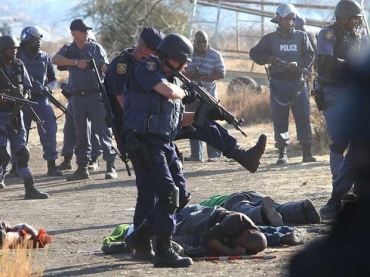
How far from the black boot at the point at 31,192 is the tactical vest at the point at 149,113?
436 centimetres

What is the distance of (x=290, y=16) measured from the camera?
1317cm

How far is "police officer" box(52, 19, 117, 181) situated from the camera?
12.9m

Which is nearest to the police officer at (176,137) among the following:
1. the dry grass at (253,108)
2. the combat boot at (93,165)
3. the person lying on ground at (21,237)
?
the person lying on ground at (21,237)

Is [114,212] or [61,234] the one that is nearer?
[61,234]

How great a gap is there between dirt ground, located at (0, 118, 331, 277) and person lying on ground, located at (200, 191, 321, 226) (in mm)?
144

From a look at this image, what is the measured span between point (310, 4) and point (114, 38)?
743 centimetres

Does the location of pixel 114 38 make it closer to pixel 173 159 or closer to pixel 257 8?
pixel 257 8

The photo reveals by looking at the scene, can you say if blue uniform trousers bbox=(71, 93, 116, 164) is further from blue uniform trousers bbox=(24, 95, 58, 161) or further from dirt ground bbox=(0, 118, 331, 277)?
blue uniform trousers bbox=(24, 95, 58, 161)

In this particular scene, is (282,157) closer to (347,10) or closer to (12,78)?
(12,78)

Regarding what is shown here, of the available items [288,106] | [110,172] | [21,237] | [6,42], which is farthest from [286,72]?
[21,237]

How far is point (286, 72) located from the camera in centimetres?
1340

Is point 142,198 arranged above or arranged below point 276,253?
above

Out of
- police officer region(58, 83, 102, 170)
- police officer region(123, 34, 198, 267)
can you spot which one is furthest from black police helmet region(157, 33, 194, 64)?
police officer region(58, 83, 102, 170)

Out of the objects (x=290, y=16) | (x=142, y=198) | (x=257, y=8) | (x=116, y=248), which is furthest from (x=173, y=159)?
(x=257, y=8)
